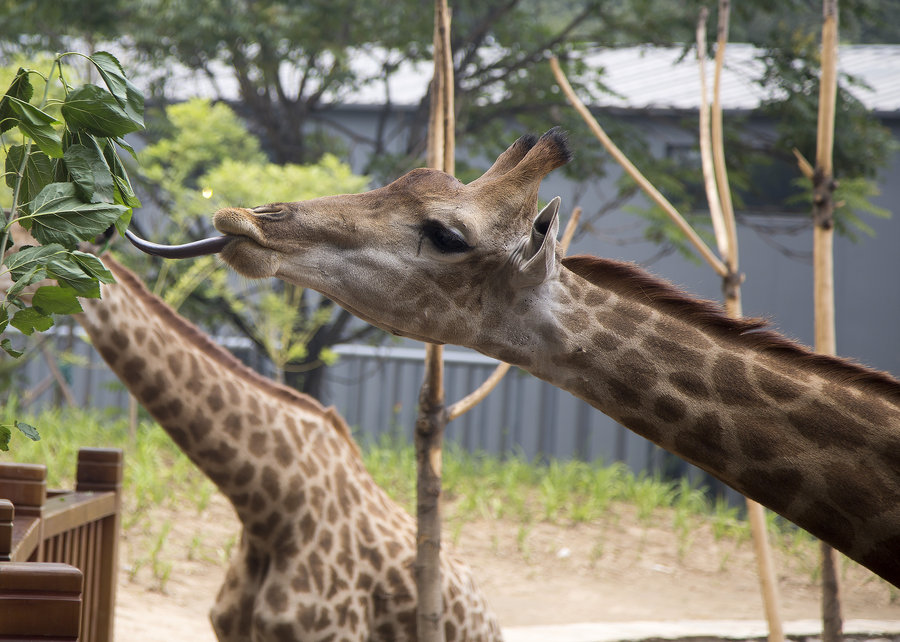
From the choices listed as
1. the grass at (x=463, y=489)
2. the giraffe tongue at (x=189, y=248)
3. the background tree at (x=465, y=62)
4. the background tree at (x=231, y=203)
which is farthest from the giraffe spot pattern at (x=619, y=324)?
the background tree at (x=465, y=62)

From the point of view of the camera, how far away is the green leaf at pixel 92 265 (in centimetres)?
154

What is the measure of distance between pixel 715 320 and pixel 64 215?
1437mm

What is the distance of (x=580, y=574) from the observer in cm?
Result: 731

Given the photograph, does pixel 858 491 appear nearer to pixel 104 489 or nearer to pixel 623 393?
pixel 623 393

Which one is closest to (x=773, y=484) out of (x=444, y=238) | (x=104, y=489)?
(x=444, y=238)

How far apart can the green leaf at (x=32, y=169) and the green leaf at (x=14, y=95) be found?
0.21ft

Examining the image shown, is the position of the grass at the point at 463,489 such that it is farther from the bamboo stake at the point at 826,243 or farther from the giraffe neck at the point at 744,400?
the giraffe neck at the point at 744,400

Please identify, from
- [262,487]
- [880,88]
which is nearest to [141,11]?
[262,487]

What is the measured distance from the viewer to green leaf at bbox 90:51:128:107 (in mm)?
1578

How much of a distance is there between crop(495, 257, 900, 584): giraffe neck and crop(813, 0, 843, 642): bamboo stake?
1746mm

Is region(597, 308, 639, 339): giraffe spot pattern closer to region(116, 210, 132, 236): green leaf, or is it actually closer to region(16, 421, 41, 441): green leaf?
region(116, 210, 132, 236): green leaf

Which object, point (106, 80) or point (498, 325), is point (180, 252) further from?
point (498, 325)

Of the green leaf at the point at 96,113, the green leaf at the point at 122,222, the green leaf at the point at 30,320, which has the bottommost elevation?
the green leaf at the point at 30,320

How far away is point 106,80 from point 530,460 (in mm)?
10148
